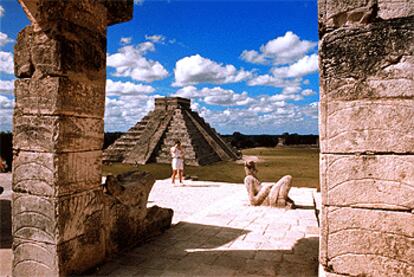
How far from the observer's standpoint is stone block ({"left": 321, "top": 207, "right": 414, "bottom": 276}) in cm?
237

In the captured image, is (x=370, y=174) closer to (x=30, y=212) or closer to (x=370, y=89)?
(x=370, y=89)

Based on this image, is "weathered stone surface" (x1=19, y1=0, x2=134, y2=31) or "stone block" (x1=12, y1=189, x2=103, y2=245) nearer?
"stone block" (x1=12, y1=189, x2=103, y2=245)

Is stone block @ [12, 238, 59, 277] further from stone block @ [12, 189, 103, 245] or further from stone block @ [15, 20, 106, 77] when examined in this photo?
stone block @ [15, 20, 106, 77]

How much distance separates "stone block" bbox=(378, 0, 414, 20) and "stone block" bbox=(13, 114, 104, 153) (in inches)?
134

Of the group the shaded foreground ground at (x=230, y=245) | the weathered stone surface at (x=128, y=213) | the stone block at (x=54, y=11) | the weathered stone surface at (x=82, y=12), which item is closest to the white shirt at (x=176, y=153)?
the shaded foreground ground at (x=230, y=245)

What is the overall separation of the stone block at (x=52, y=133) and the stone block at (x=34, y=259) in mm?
1154

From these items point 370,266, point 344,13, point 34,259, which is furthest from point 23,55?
point 370,266

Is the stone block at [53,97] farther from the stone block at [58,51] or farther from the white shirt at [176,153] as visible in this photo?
the white shirt at [176,153]

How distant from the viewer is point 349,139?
2506 mm

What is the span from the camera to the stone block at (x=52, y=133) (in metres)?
3.45

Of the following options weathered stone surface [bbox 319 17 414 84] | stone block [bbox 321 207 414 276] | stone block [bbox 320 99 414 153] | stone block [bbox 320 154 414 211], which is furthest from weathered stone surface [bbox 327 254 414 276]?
weathered stone surface [bbox 319 17 414 84]

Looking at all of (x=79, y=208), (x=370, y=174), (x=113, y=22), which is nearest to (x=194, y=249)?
(x=79, y=208)

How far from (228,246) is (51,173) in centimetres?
285

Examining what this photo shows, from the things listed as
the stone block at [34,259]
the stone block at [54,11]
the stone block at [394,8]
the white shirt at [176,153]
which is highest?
the stone block at [54,11]
